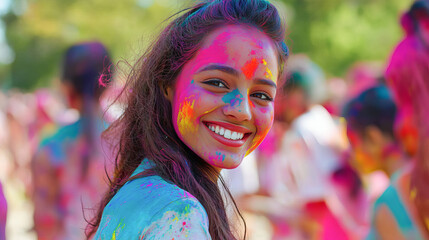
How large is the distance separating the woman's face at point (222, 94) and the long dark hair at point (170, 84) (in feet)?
0.13

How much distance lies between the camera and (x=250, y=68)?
63.8 inches

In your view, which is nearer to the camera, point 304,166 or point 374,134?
point 374,134

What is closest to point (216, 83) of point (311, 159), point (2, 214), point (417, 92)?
point (2, 214)

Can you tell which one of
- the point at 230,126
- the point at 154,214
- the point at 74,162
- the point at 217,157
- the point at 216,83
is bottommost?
the point at 74,162

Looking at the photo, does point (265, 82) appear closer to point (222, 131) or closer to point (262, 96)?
point (262, 96)

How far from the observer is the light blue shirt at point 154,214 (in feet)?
4.12

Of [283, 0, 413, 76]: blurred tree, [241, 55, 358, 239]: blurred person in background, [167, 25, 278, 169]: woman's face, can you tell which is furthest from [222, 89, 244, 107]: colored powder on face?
[283, 0, 413, 76]: blurred tree

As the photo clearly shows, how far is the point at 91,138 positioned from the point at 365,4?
79.9 feet

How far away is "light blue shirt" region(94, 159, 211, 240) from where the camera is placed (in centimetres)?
126

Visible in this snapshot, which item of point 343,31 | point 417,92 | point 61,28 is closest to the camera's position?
point 417,92

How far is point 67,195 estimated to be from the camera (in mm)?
3479

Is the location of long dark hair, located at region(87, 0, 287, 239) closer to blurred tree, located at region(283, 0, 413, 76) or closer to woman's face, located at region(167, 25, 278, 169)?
woman's face, located at region(167, 25, 278, 169)

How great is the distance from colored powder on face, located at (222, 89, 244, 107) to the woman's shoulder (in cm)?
36

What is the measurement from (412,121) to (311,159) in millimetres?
2162
